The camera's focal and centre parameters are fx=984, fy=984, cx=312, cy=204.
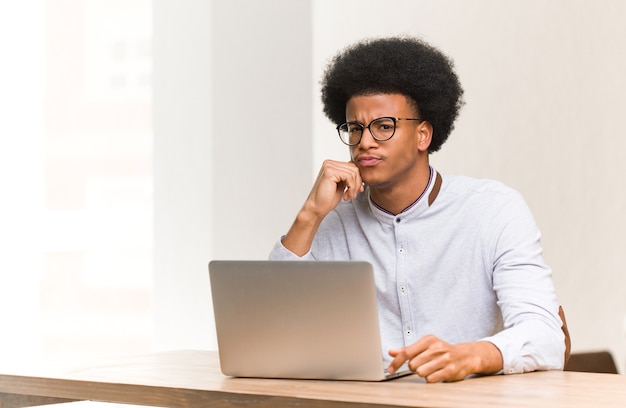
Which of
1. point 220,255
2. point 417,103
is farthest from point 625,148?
point 417,103

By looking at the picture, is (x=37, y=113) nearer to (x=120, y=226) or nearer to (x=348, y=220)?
(x=120, y=226)

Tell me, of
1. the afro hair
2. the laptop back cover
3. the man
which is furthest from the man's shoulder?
the laptop back cover

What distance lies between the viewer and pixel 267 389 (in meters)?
1.63

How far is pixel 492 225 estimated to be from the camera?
7.25 ft

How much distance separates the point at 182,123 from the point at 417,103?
1.47 metres

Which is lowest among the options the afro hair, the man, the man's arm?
the man's arm

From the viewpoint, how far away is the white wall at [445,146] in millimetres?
3701

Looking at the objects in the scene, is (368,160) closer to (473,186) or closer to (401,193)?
(401,193)

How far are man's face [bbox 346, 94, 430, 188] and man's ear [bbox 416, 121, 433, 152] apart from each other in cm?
5

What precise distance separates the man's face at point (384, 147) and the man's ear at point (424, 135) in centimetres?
5

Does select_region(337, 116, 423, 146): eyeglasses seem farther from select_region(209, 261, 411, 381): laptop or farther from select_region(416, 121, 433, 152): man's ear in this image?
select_region(209, 261, 411, 381): laptop

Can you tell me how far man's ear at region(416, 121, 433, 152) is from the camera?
7.84ft

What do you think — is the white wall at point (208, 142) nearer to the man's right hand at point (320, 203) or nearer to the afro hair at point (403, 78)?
the afro hair at point (403, 78)

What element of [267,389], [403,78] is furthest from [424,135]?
[267,389]
